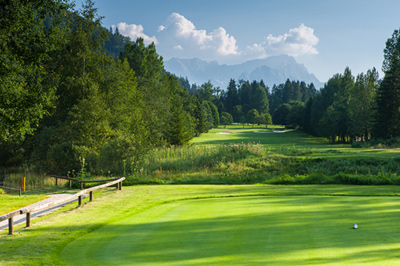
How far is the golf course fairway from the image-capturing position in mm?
5477

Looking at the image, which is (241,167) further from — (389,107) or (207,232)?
(389,107)

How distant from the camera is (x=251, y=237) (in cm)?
671

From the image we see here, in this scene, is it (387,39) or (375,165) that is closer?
(375,165)

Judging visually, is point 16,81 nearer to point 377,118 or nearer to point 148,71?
point 148,71

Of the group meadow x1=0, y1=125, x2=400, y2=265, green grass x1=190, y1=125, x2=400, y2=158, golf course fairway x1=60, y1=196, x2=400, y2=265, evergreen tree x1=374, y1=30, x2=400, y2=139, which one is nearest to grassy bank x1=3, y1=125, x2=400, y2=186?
green grass x1=190, y1=125, x2=400, y2=158

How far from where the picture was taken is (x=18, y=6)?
15.2 metres

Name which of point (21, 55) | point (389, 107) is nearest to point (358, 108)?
point (389, 107)

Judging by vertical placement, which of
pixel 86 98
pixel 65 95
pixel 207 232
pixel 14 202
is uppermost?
pixel 65 95

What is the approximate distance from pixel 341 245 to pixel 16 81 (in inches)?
603

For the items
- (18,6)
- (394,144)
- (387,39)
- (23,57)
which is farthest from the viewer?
(387,39)

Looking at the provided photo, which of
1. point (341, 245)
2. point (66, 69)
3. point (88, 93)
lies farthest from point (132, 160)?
point (341, 245)

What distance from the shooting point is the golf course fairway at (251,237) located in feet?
18.0

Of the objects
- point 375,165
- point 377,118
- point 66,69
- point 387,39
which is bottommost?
point 375,165

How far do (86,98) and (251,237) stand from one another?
24.5m
